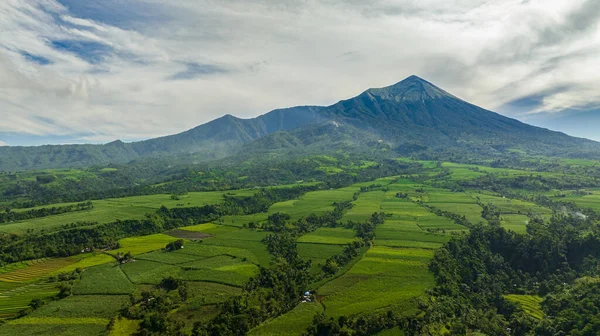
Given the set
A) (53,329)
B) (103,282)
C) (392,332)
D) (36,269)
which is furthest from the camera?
(36,269)

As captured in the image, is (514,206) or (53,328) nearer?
(53,328)

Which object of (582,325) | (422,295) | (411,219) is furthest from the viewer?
(411,219)

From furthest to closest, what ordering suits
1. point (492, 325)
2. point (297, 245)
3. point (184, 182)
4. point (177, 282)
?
1. point (184, 182)
2. point (297, 245)
3. point (177, 282)
4. point (492, 325)

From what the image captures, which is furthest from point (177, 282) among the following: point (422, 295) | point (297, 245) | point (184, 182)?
point (184, 182)

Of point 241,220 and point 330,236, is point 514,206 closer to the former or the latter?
point 330,236

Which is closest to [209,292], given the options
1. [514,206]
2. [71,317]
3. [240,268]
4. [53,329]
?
[240,268]

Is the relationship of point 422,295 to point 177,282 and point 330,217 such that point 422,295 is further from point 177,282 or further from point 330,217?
point 330,217
